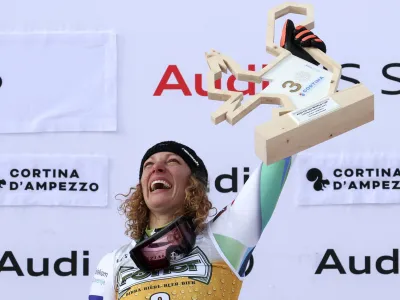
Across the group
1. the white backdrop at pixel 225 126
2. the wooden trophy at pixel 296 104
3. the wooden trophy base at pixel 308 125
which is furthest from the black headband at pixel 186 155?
the white backdrop at pixel 225 126

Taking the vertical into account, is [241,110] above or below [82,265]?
above

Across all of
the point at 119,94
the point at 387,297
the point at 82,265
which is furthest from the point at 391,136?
the point at 82,265

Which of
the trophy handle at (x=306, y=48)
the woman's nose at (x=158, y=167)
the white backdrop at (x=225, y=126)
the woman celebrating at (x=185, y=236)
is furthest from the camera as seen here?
the white backdrop at (x=225, y=126)

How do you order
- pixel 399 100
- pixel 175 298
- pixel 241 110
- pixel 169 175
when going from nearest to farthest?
pixel 241 110, pixel 175 298, pixel 169 175, pixel 399 100

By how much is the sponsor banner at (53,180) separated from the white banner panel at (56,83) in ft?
0.33

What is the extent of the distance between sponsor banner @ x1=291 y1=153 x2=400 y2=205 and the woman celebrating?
2.27 ft

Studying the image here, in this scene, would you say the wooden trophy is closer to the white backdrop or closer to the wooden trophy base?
the wooden trophy base

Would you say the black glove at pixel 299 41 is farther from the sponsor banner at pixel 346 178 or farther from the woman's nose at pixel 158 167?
the sponsor banner at pixel 346 178

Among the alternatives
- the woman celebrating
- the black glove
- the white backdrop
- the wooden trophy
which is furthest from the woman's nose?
the white backdrop

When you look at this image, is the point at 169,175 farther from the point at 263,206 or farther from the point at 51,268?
the point at 51,268

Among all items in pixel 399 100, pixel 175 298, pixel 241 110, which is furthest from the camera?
pixel 399 100

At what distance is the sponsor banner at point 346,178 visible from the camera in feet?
9.75

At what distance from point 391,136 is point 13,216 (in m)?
1.24

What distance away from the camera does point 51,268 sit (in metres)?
3.02
